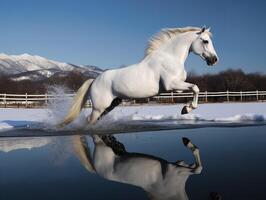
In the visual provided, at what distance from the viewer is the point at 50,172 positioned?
11.4ft

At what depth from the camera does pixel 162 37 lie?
22.3 ft

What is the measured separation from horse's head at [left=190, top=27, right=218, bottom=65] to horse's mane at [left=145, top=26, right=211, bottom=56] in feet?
1.19

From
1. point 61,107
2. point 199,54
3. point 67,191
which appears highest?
point 199,54

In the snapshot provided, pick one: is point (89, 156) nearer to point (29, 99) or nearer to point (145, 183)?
point (145, 183)

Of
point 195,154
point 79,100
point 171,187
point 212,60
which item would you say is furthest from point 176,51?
point 171,187

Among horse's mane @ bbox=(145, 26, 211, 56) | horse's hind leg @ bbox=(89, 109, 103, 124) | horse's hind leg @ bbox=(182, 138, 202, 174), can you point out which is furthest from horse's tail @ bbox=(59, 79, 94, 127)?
horse's hind leg @ bbox=(182, 138, 202, 174)

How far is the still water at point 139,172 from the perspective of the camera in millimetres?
2551

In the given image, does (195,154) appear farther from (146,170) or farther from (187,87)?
(187,87)

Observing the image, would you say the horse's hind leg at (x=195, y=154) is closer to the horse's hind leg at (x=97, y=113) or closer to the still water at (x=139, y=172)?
the still water at (x=139, y=172)

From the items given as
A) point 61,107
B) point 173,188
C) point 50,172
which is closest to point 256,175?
point 173,188

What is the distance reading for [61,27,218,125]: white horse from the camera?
6.34m

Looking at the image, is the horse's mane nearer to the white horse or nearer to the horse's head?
the white horse

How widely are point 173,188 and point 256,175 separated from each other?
79 centimetres

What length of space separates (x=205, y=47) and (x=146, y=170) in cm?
371
